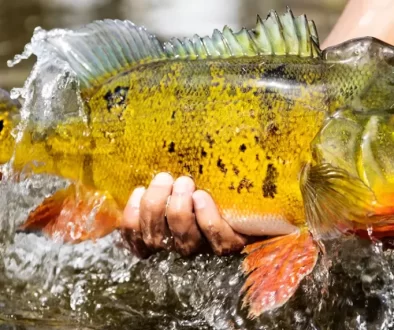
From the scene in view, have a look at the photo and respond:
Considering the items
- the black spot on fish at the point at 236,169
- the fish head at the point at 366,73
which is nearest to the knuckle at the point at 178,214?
the black spot on fish at the point at 236,169

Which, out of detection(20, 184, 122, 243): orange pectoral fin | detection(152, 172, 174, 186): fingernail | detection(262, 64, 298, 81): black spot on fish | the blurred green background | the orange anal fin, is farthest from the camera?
the blurred green background

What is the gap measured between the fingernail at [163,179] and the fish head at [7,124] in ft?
1.53

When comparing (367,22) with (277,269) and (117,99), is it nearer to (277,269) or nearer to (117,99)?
(117,99)

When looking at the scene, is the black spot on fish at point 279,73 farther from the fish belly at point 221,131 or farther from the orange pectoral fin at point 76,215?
the orange pectoral fin at point 76,215

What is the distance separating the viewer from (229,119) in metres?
1.71

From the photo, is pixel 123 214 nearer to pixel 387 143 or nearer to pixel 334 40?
pixel 387 143

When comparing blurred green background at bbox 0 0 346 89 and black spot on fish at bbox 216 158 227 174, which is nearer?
black spot on fish at bbox 216 158 227 174

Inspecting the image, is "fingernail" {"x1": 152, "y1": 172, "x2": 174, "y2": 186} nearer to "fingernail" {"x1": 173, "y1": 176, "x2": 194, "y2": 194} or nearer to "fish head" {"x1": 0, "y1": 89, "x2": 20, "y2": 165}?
"fingernail" {"x1": 173, "y1": 176, "x2": 194, "y2": 194}

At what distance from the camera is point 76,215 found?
1.94m

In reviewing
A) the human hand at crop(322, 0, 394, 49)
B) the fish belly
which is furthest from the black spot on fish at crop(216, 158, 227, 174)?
the human hand at crop(322, 0, 394, 49)

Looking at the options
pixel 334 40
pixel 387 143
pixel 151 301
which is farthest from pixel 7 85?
pixel 387 143

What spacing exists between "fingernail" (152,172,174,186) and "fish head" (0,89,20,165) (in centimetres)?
47

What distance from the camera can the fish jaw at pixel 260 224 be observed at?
169cm

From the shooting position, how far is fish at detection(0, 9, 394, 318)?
1.58 metres
